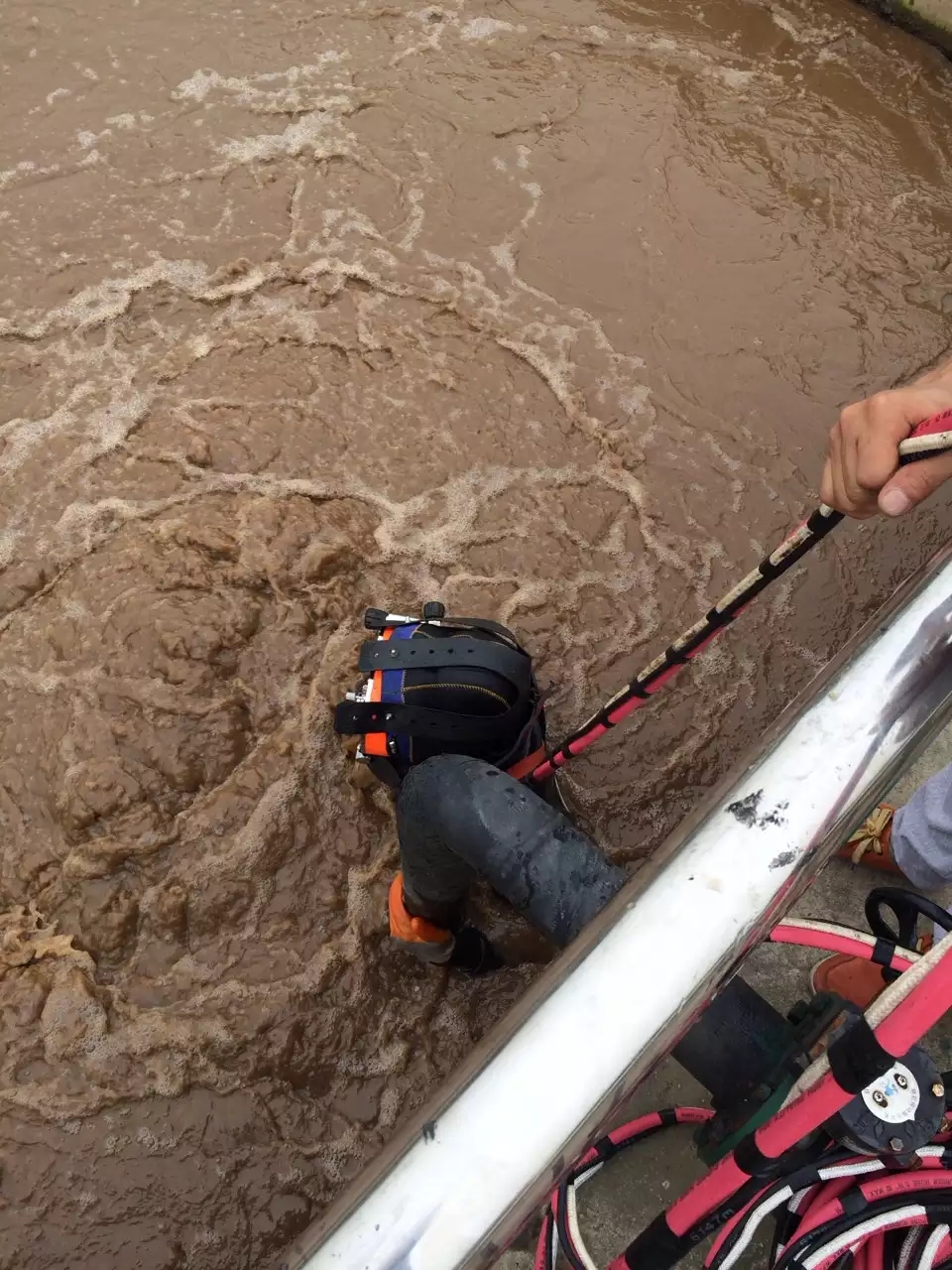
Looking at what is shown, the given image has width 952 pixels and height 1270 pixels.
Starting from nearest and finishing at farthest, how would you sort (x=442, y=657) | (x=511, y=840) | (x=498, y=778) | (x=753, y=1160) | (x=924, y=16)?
1. (x=753, y=1160)
2. (x=511, y=840)
3. (x=498, y=778)
4. (x=442, y=657)
5. (x=924, y=16)

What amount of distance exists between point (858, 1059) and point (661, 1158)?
1249 mm

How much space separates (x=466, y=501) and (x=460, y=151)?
2187 mm

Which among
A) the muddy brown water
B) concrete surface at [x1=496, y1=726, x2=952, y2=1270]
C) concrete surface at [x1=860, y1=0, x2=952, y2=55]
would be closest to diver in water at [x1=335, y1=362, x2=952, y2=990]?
concrete surface at [x1=496, y1=726, x2=952, y2=1270]

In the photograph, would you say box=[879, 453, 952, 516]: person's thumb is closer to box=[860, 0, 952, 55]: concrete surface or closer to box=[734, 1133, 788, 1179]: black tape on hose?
box=[734, 1133, 788, 1179]: black tape on hose

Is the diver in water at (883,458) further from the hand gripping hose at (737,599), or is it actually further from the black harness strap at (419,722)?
the black harness strap at (419,722)

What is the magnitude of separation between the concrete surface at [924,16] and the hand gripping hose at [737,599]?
4863 mm

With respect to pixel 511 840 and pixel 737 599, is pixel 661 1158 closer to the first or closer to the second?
pixel 511 840

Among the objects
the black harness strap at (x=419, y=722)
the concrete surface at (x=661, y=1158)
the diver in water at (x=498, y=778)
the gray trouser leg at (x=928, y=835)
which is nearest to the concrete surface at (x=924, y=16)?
the diver in water at (x=498, y=778)

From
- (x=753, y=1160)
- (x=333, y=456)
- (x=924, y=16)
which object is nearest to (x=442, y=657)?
(x=753, y=1160)

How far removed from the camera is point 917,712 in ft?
3.48

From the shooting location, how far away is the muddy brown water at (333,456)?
8.13 ft

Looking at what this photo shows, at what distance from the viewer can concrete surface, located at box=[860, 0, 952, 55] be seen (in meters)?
4.93

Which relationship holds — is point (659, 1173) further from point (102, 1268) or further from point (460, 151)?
point (460, 151)

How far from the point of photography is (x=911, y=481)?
4.58ft
